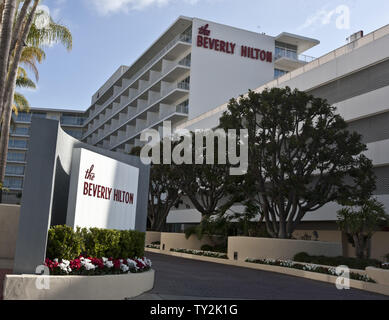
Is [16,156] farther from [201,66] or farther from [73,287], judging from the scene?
[73,287]

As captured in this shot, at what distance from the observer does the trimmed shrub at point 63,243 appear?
30.0 feet

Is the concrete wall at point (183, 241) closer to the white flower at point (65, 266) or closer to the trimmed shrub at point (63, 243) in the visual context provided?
the trimmed shrub at point (63, 243)

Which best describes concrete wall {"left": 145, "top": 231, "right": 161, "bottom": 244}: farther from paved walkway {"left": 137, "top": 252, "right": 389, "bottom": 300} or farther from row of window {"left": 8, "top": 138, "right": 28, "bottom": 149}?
row of window {"left": 8, "top": 138, "right": 28, "bottom": 149}

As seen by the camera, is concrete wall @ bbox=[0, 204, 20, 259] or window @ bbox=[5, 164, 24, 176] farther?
window @ bbox=[5, 164, 24, 176]

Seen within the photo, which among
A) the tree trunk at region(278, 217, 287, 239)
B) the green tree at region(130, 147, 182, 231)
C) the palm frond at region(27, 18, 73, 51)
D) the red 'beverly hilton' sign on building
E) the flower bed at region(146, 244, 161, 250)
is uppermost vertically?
the red 'beverly hilton' sign on building

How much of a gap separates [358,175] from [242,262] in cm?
711

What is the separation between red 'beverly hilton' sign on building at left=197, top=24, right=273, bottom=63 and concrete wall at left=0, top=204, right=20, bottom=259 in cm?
3968

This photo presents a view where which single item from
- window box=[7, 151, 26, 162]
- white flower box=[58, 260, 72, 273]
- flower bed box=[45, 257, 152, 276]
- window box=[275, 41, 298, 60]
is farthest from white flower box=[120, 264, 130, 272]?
window box=[7, 151, 26, 162]

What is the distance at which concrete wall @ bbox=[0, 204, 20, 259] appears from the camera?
41.7ft

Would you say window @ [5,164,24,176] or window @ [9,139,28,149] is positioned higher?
window @ [9,139,28,149]

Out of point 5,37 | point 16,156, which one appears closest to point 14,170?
point 16,156

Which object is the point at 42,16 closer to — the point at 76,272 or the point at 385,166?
the point at 76,272

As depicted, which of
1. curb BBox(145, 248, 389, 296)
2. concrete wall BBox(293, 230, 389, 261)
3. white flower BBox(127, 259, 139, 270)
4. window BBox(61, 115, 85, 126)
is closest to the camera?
white flower BBox(127, 259, 139, 270)

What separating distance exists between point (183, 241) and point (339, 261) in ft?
46.6
